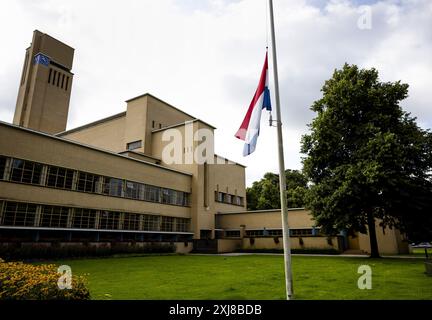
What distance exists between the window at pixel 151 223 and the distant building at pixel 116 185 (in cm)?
13

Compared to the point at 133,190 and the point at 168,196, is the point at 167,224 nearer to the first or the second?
the point at 168,196

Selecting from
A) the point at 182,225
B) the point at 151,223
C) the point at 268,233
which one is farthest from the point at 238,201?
the point at 151,223

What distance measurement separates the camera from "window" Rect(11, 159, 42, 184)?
2542 centimetres

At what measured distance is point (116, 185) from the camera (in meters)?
34.5

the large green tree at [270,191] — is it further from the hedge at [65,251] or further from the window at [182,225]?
the hedge at [65,251]

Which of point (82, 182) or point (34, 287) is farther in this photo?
point (82, 182)

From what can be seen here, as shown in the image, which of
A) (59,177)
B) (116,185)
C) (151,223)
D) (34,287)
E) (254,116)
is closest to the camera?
(34,287)

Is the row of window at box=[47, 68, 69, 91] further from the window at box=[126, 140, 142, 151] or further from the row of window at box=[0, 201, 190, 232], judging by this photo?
the row of window at box=[0, 201, 190, 232]

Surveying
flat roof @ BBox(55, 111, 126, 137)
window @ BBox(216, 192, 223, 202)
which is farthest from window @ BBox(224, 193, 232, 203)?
flat roof @ BBox(55, 111, 126, 137)

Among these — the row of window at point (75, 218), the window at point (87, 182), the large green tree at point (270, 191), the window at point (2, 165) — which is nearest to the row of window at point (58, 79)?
the window at point (87, 182)

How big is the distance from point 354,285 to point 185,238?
3393 cm

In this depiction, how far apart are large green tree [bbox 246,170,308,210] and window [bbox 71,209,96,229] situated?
38.9 m

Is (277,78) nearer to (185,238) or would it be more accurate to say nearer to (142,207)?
(142,207)

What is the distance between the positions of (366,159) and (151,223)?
26.5 m
